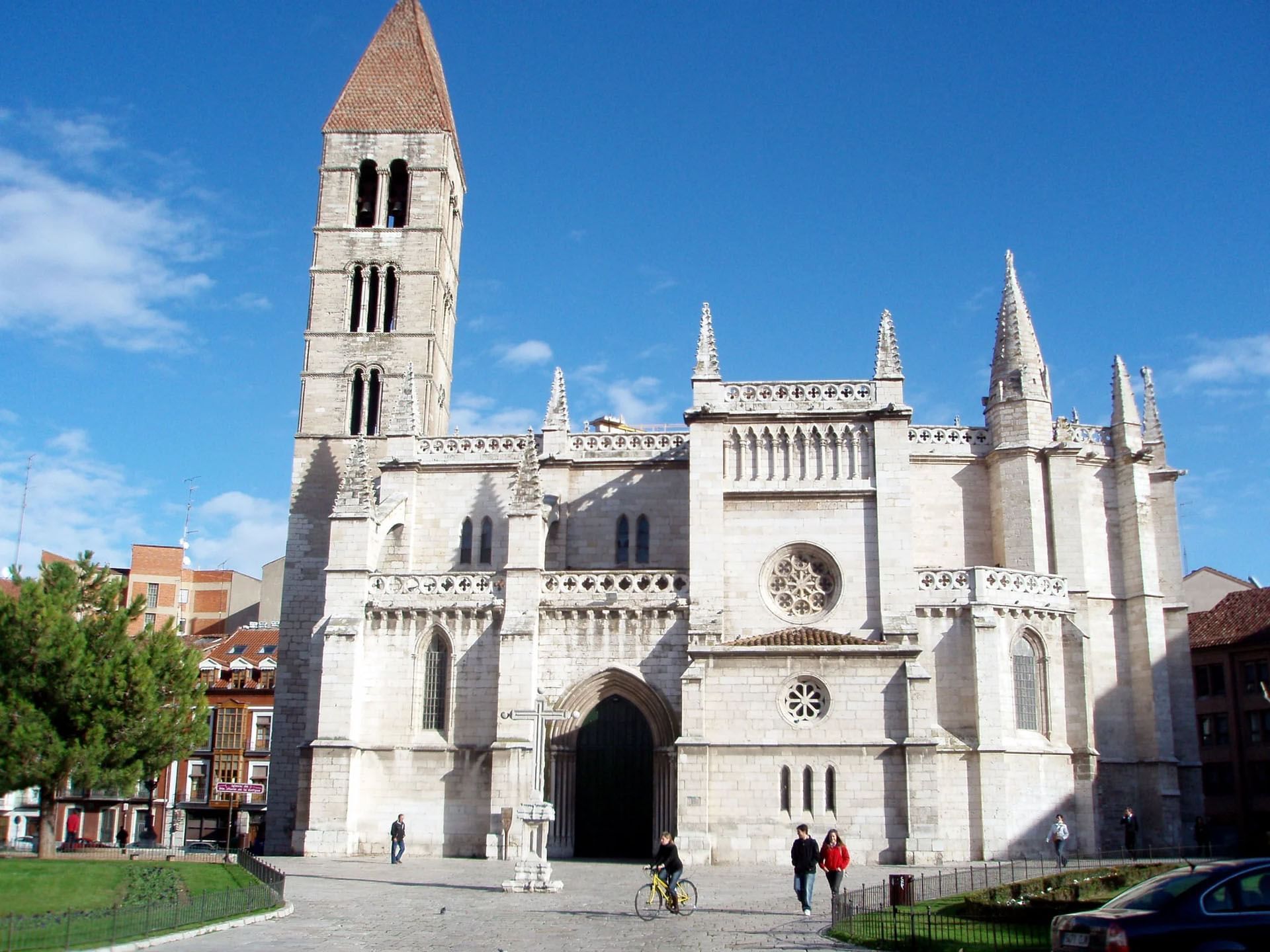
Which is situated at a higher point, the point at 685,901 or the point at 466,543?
the point at 466,543

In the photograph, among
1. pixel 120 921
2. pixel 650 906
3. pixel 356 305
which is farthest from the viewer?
pixel 356 305

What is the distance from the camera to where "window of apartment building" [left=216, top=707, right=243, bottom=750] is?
60.8 metres

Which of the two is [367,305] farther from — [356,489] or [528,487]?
[528,487]

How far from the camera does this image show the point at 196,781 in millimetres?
60844

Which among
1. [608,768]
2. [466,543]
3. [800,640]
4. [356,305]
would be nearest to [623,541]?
[466,543]

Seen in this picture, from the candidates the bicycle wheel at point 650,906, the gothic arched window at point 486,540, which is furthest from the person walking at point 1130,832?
the gothic arched window at point 486,540

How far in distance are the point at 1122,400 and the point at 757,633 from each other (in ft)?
50.6

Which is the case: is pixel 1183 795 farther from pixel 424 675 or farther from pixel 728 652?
pixel 424 675

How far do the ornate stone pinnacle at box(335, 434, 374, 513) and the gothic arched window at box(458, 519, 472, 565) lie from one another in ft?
11.3

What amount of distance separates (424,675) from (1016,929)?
22.2 metres

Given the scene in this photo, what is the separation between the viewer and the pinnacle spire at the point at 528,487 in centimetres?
3631

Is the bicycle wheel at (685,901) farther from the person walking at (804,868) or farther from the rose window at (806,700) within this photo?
the rose window at (806,700)

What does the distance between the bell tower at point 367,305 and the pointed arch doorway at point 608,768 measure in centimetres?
1029

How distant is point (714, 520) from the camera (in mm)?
35812
